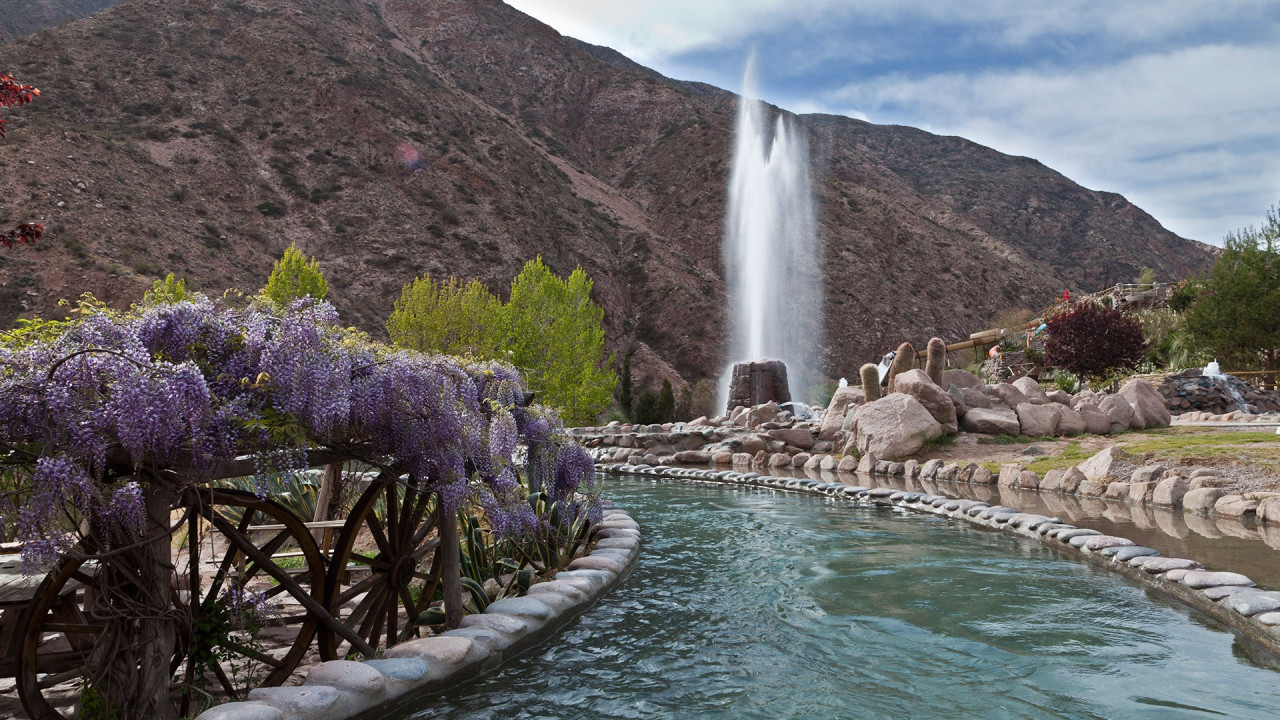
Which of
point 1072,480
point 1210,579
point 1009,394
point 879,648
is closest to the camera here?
point 879,648

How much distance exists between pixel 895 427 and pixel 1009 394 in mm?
4380

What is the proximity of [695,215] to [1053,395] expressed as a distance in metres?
42.6

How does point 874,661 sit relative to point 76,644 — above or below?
below

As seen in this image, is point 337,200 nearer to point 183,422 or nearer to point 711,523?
point 711,523

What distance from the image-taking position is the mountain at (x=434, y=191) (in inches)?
1312

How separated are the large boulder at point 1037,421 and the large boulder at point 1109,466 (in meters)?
4.13

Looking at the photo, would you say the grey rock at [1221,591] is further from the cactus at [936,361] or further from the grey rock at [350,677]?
the cactus at [936,361]

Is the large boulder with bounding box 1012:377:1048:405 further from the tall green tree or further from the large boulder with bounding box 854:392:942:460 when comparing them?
the tall green tree

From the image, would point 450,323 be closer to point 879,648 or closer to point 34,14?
point 879,648

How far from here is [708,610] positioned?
5.79m

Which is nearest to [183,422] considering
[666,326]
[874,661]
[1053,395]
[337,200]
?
[874,661]

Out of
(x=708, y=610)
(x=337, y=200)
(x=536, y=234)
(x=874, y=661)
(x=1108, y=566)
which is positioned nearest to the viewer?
(x=874, y=661)

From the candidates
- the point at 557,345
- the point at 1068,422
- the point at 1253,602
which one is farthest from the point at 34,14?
the point at 1253,602

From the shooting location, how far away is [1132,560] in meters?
6.54
